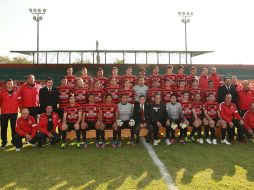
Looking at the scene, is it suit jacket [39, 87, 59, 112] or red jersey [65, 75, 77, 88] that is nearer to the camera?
suit jacket [39, 87, 59, 112]

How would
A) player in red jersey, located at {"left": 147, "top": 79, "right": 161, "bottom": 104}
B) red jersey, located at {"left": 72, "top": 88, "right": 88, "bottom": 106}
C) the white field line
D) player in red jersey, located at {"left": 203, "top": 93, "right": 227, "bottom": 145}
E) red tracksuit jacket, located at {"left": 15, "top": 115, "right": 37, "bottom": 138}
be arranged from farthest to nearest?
player in red jersey, located at {"left": 147, "top": 79, "right": 161, "bottom": 104} → red jersey, located at {"left": 72, "top": 88, "right": 88, "bottom": 106} → player in red jersey, located at {"left": 203, "top": 93, "right": 227, "bottom": 145} → red tracksuit jacket, located at {"left": 15, "top": 115, "right": 37, "bottom": 138} → the white field line

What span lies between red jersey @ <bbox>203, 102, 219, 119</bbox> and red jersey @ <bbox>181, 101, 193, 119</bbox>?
1.56ft

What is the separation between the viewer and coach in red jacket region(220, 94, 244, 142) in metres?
8.81

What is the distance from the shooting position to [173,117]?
8883 millimetres

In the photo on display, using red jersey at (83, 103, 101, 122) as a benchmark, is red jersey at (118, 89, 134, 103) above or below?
above

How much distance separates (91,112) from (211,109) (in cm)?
376

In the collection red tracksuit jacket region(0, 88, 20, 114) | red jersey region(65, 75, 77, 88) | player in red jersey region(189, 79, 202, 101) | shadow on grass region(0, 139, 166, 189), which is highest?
red jersey region(65, 75, 77, 88)

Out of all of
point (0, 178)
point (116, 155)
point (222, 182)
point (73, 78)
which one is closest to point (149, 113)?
point (116, 155)

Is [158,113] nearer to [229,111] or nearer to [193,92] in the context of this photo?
[193,92]

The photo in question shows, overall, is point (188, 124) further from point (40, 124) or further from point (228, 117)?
point (40, 124)

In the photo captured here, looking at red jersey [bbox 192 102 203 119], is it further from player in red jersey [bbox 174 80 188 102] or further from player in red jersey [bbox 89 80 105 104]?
player in red jersey [bbox 89 80 105 104]

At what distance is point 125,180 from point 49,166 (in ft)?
6.28

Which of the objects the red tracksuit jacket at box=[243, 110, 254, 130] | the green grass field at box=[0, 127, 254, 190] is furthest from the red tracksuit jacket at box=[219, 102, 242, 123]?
the green grass field at box=[0, 127, 254, 190]

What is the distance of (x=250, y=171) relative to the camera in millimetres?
5898
